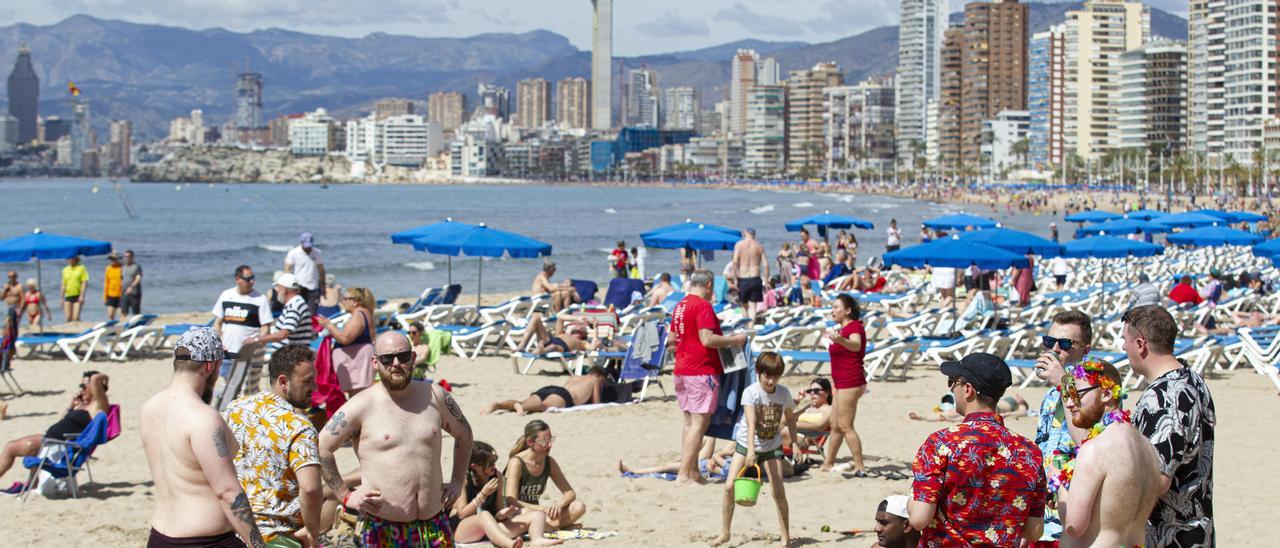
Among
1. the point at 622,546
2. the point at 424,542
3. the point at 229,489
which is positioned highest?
the point at 229,489

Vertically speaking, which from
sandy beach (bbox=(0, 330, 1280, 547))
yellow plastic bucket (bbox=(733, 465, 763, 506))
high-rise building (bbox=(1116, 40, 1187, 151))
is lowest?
sandy beach (bbox=(0, 330, 1280, 547))

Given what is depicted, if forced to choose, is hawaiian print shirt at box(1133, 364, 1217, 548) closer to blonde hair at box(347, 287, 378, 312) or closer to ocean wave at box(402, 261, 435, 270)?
blonde hair at box(347, 287, 378, 312)

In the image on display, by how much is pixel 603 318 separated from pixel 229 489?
35.0ft

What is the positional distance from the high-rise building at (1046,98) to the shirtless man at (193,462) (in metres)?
178

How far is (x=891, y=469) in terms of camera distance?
899 cm

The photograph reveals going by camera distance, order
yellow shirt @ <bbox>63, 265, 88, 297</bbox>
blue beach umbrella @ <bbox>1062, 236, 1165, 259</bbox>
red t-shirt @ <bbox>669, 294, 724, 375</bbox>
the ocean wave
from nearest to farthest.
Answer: red t-shirt @ <bbox>669, 294, 724, 375</bbox>
blue beach umbrella @ <bbox>1062, 236, 1165, 259</bbox>
yellow shirt @ <bbox>63, 265, 88, 297</bbox>
the ocean wave

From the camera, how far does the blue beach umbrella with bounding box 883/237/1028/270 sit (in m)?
14.8

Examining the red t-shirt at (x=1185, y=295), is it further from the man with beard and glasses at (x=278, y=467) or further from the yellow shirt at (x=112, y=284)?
the man with beard and glasses at (x=278, y=467)

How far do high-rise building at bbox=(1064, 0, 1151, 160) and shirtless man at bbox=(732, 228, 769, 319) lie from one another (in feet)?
505

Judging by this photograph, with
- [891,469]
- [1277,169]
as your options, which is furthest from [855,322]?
[1277,169]

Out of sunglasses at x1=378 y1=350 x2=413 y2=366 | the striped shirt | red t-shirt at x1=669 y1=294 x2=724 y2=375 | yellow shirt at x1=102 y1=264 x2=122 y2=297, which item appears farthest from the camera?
yellow shirt at x1=102 y1=264 x2=122 y2=297

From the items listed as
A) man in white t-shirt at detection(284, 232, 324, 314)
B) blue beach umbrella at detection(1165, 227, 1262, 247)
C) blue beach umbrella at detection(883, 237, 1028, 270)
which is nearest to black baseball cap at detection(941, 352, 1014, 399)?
man in white t-shirt at detection(284, 232, 324, 314)

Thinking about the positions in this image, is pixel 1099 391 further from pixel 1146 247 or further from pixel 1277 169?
pixel 1277 169

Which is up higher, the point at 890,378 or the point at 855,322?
the point at 855,322
